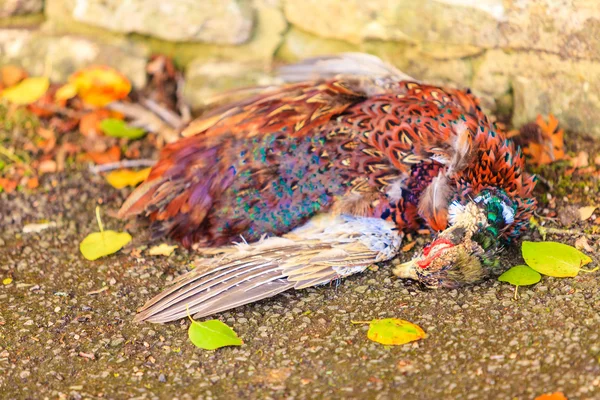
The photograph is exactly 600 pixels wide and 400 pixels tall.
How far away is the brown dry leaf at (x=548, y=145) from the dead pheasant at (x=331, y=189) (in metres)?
0.29

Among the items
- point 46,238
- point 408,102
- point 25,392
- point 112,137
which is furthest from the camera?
point 112,137

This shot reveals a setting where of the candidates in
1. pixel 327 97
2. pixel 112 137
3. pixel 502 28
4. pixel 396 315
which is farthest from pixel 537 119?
pixel 112 137

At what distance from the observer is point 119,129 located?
13.0 feet

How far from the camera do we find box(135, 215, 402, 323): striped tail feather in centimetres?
268

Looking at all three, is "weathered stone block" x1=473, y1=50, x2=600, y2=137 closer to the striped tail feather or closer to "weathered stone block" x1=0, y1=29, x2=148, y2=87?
the striped tail feather

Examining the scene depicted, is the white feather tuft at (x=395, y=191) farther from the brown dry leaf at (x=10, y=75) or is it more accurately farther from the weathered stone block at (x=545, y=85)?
the brown dry leaf at (x=10, y=75)

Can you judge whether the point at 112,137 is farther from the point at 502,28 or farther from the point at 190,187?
the point at 502,28

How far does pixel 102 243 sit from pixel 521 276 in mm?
1721

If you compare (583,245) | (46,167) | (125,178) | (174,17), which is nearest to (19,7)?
(174,17)

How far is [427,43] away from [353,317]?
5.22ft

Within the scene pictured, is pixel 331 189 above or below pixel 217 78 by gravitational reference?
above

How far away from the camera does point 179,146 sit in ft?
10.4

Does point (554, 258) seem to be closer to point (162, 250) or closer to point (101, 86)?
point (162, 250)

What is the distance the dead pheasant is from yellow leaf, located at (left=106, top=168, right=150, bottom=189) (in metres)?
0.53
